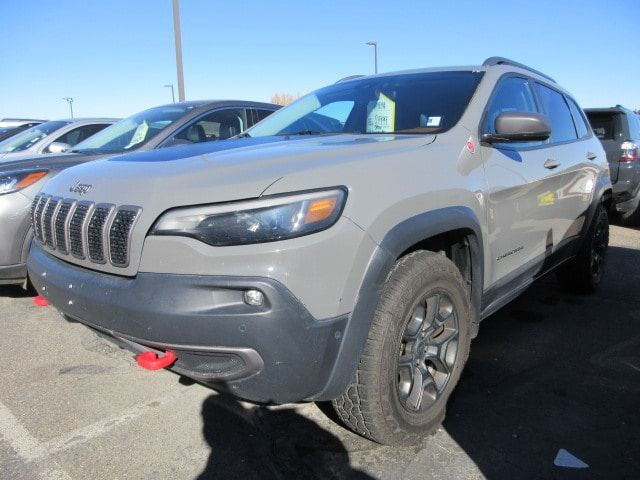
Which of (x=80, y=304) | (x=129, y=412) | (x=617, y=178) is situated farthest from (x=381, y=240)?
(x=617, y=178)

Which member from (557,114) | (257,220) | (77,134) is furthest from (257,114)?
(257,220)

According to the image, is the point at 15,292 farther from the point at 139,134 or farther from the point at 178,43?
the point at 178,43

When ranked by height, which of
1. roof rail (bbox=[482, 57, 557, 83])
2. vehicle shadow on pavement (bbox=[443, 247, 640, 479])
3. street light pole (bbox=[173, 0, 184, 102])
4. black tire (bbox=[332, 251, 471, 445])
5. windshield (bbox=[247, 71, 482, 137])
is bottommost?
vehicle shadow on pavement (bbox=[443, 247, 640, 479])

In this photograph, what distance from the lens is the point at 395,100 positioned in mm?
3094

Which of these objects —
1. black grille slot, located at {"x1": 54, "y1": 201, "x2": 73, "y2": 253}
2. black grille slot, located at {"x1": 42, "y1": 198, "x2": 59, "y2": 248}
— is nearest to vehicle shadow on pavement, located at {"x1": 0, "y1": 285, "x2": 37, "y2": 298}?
black grille slot, located at {"x1": 42, "y1": 198, "x2": 59, "y2": 248}

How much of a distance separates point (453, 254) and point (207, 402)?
4.93 ft

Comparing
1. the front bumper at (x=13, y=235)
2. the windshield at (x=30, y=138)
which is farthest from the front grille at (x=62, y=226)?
the windshield at (x=30, y=138)

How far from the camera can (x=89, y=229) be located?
6.69ft

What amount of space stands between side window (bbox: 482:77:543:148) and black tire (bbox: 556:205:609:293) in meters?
1.41

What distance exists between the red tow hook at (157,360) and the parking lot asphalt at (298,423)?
0.57m

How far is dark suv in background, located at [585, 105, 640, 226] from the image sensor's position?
24.6 ft

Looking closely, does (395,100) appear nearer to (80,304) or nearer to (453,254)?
(453,254)

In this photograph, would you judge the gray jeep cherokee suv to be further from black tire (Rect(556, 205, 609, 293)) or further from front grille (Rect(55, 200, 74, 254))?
black tire (Rect(556, 205, 609, 293))

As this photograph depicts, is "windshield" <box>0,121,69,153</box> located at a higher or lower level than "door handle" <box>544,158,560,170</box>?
higher
